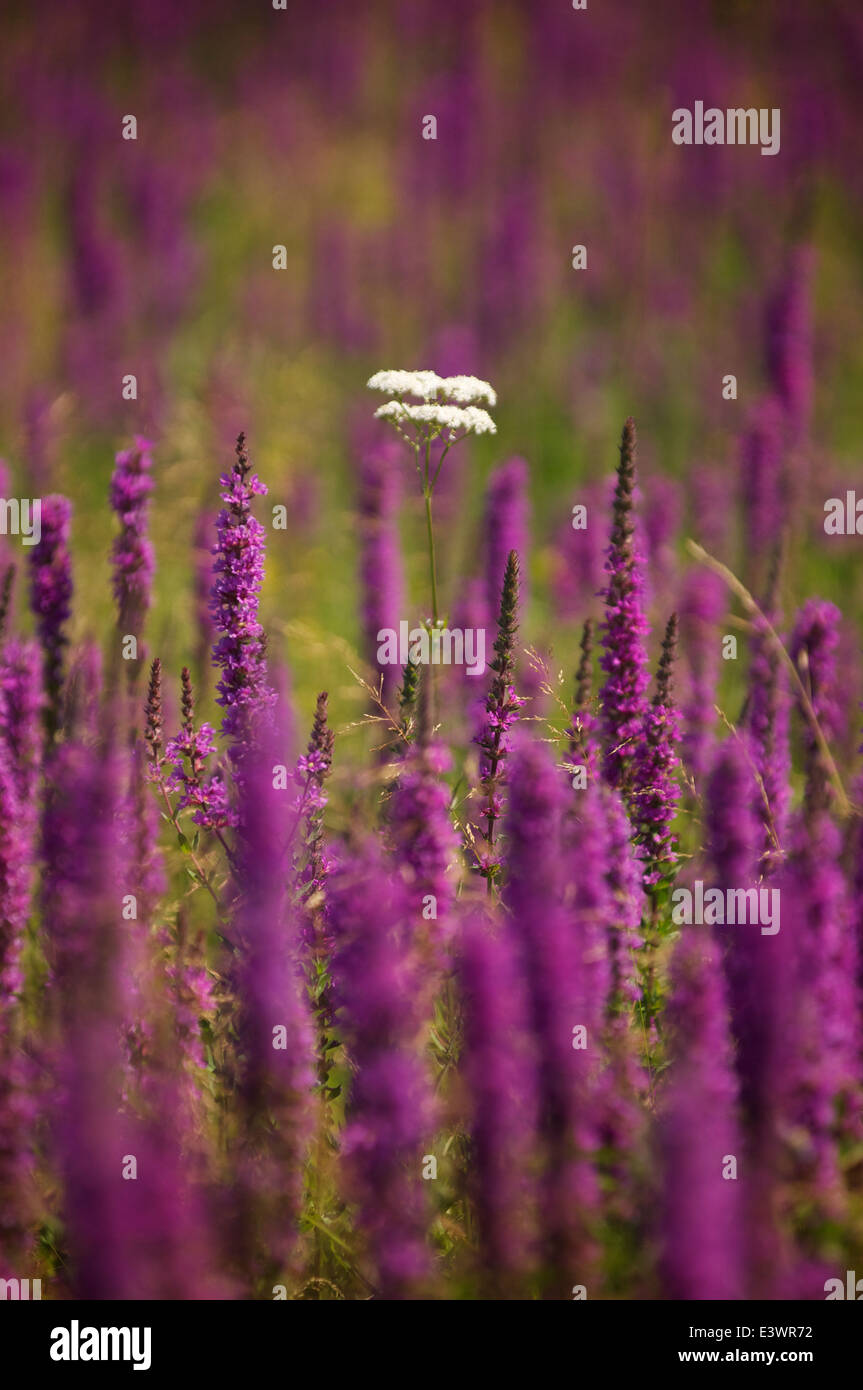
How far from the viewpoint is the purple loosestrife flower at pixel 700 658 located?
4.48 m

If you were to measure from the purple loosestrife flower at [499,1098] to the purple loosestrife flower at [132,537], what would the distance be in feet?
6.57

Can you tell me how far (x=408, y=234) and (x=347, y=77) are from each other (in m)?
3.34

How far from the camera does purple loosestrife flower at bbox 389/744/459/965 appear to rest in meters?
2.62

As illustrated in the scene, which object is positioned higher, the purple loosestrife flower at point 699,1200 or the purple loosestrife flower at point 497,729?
the purple loosestrife flower at point 497,729

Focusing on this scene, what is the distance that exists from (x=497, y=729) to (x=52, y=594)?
57.7 inches

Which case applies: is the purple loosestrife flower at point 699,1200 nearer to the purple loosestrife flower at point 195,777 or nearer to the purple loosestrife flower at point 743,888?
the purple loosestrife flower at point 743,888

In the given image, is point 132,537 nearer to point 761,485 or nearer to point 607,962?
point 607,962

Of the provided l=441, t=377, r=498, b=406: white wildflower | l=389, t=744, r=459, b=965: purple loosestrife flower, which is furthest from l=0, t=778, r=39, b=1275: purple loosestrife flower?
l=441, t=377, r=498, b=406: white wildflower

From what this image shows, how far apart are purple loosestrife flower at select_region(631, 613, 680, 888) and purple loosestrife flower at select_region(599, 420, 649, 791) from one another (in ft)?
0.20

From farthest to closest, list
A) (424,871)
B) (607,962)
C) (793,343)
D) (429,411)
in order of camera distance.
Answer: (793,343)
(429,411)
(607,962)
(424,871)

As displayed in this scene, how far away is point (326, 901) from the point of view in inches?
115

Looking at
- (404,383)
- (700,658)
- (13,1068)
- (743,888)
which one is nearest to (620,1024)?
(743,888)

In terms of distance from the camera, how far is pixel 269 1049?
97.2 inches

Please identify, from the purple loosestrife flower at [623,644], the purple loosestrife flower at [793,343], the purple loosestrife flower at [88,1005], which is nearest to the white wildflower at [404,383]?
the purple loosestrife flower at [623,644]
